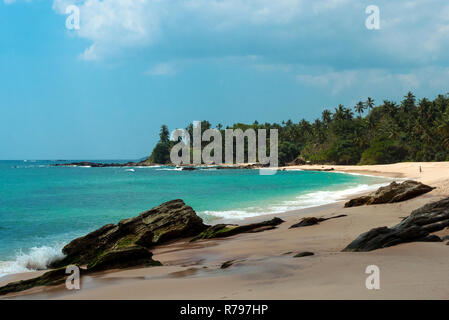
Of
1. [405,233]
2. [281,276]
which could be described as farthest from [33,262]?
[405,233]

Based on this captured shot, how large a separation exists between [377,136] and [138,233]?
10300 cm

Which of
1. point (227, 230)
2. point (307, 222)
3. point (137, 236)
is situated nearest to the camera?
point (137, 236)

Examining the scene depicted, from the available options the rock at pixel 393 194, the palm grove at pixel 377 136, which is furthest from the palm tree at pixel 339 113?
the rock at pixel 393 194

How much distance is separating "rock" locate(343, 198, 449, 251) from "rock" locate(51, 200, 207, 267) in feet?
23.4

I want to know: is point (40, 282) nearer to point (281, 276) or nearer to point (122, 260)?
point (122, 260)

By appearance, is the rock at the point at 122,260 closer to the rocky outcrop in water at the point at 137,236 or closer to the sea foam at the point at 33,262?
the rocky outcrop in water at the point at 137,236

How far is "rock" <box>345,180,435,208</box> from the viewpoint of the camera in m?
21.8

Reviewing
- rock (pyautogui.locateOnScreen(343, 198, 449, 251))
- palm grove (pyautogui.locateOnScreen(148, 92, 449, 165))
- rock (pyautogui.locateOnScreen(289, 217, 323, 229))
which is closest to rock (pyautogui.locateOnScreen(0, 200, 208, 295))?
rock (pyautogui.locateOnScreen(289, 217, 323, 229))

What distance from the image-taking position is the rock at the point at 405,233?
31.3 ft

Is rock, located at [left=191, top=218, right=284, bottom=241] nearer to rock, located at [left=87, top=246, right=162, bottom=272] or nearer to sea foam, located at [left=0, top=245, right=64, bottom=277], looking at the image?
rock, located at [left=87, top=246, right=162, bottom=272]

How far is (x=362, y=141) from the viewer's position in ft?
359

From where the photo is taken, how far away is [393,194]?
22.1 metres
